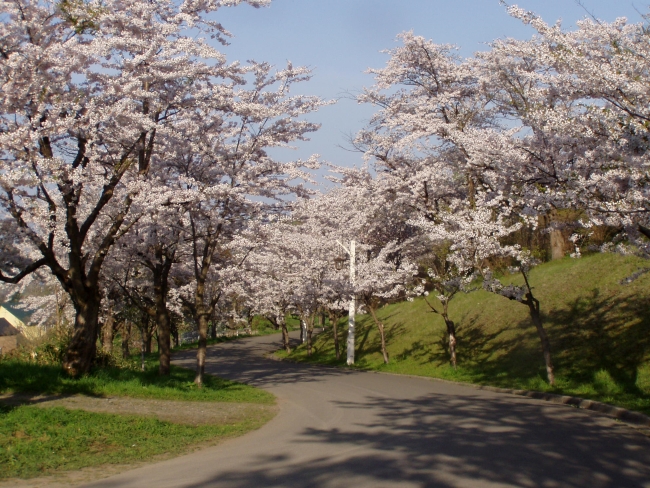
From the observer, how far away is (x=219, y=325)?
64250mm

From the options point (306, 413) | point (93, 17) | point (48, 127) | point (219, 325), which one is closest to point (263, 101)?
point (93, 17)

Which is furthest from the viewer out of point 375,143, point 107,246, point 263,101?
point 375,143

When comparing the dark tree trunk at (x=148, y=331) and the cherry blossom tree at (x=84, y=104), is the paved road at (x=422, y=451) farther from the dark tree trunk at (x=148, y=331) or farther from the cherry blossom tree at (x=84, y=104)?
the dark tree trunk at (x=148, y=331)

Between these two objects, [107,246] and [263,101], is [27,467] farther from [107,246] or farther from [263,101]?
[263,101]

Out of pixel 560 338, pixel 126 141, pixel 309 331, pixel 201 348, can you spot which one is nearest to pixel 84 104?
Result: pixel 126 141

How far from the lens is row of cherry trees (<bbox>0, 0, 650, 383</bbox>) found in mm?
10695

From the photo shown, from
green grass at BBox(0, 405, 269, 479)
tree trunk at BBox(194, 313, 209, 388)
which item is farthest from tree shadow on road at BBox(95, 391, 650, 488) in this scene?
tree trunk at BBox(194, 313, 209, 388)

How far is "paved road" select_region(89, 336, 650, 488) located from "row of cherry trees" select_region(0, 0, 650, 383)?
11.7 feet

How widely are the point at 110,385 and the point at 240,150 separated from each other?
23.7ft

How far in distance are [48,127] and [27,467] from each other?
6.67 metres

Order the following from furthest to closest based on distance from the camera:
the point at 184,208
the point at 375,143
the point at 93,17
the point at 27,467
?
1. the point at 375,143
2. the point at 184,208
3. the point at 93,17
4. the point at 27,467

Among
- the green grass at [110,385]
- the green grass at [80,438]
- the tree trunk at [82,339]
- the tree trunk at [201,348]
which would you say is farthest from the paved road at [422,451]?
the tree trunk at [82,339]

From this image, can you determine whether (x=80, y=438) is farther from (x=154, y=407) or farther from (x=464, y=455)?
(x=464, y=455)

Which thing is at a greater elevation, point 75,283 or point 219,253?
point 219,253
